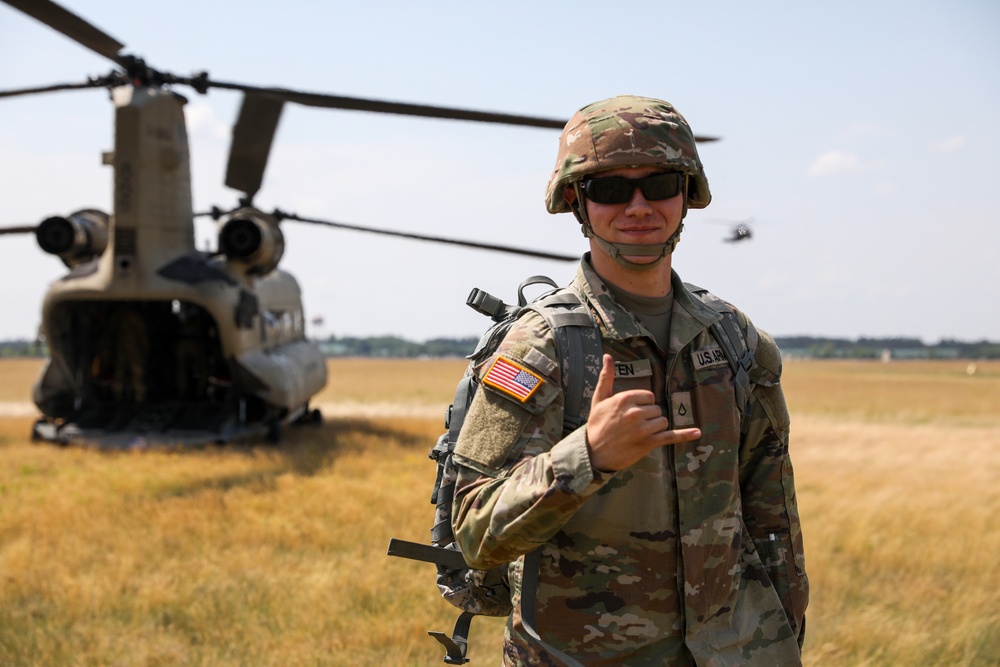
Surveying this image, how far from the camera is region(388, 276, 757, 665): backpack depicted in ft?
7.55

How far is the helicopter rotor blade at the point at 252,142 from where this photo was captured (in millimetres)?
13125

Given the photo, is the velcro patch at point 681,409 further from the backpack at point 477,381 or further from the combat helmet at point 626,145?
the combat helmet at point 626,145

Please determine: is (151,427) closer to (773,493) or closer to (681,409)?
(773,493)

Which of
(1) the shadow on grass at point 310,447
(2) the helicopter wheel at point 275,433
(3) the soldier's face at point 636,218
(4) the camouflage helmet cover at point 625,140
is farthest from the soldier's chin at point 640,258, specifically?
(2) the helicopter wheel at point 275,433

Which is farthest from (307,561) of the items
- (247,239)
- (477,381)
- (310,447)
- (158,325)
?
(158,325)

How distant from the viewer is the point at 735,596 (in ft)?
8.07

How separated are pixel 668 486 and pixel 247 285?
11.6 m

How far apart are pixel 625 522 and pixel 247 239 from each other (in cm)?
1151

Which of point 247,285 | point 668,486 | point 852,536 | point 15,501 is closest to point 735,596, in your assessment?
point 668,486

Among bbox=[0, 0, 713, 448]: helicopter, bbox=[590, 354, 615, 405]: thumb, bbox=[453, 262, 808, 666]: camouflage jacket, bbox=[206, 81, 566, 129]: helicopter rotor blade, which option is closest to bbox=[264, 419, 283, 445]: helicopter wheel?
bbox=[0, 0, 713, 448]: helicopter

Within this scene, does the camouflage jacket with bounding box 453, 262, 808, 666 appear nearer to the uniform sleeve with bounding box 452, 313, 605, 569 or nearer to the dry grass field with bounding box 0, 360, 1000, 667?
the uniform sleeve with bounding box 452, 313, 605, 569

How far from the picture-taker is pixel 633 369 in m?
2.31

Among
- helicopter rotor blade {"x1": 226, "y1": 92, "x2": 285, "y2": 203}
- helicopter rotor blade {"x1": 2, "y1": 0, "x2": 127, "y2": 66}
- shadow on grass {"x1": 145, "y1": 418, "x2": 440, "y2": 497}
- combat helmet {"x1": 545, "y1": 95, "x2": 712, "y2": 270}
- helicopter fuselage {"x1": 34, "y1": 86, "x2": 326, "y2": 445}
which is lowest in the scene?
shadow on grass {"x1": 145, "y1": 418, "x2": 440, "y2": 497}

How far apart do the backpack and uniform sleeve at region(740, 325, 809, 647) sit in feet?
0.18
